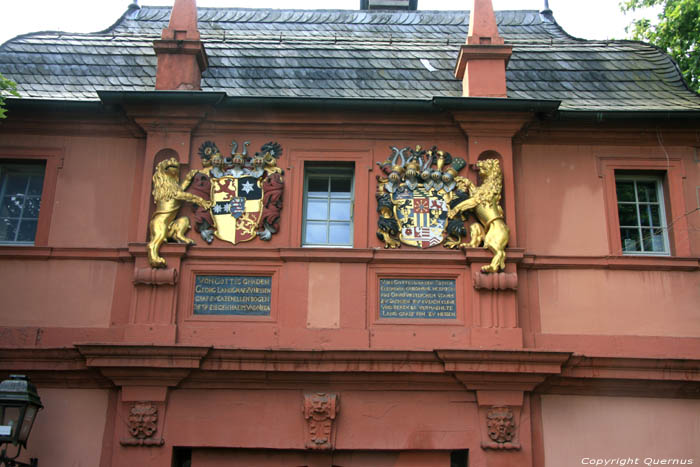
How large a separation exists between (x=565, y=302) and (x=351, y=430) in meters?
3.18

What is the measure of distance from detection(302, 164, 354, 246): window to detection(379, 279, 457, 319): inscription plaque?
907mm

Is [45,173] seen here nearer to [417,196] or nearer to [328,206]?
[328,206]

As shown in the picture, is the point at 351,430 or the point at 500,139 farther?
the point at 500,139

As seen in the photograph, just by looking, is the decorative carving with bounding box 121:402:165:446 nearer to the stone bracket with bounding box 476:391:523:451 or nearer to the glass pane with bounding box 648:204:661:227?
the stone bracket with bounding box 476:391:523:451

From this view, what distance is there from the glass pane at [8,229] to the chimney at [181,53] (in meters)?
2.67

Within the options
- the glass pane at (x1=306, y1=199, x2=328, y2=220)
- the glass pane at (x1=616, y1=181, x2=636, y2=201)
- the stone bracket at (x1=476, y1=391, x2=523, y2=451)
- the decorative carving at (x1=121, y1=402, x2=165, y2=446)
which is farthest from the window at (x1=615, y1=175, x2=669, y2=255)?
the decorative carving at (x1=121, y1=402, x2=165, y2=446)

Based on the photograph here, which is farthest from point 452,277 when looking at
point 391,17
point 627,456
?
point 391,17

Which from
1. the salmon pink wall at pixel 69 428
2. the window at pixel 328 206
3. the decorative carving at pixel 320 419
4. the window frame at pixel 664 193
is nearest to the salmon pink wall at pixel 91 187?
the salmon pink wall at pixel 69 428

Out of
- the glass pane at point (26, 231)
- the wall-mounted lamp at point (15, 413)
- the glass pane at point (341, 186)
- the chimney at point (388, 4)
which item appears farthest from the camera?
the chimney at point (388, 4)

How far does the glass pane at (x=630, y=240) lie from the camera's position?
36.8ft

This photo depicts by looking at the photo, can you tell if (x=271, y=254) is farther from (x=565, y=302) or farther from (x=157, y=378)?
(x=565, y=302)

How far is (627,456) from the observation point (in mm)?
10102

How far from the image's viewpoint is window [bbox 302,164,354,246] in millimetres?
11195

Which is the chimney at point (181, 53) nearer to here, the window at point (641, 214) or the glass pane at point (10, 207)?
the glass pane at point (10, 207)
